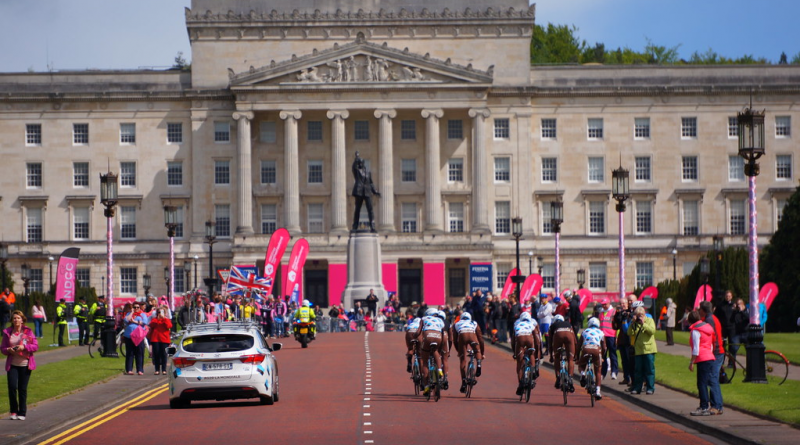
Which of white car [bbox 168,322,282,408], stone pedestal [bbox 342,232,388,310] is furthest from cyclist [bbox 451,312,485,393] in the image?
stone pedestal [bbox 342,232,388,310]

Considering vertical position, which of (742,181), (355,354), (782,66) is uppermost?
(782,66)

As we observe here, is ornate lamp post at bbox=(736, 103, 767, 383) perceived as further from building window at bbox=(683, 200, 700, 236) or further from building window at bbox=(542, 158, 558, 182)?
building window at bbox=(683, 200, 700, 236)

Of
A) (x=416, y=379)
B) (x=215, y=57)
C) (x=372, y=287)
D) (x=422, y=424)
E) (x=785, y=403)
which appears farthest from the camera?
(x=215, y=57)

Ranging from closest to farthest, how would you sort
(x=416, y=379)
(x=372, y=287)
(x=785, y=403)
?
1. (x=785, y=403)
2. (x=416, y=379)
3. (x=372, y=287)

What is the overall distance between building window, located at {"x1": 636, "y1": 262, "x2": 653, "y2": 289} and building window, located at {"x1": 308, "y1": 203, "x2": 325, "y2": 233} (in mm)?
24521

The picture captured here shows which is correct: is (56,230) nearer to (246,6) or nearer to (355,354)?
(246,6)

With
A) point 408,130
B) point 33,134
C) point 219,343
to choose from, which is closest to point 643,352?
point 219,343

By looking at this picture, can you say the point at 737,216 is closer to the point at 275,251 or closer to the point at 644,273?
the point at 644,273

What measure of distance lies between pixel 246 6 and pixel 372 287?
129 feet

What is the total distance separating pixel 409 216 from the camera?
114500 millimetres

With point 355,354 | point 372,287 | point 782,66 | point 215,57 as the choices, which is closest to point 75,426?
point 355,354

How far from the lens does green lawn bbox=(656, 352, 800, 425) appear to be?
91.2ft

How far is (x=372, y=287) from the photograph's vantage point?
3297 inches

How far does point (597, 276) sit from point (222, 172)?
99.0 feet
